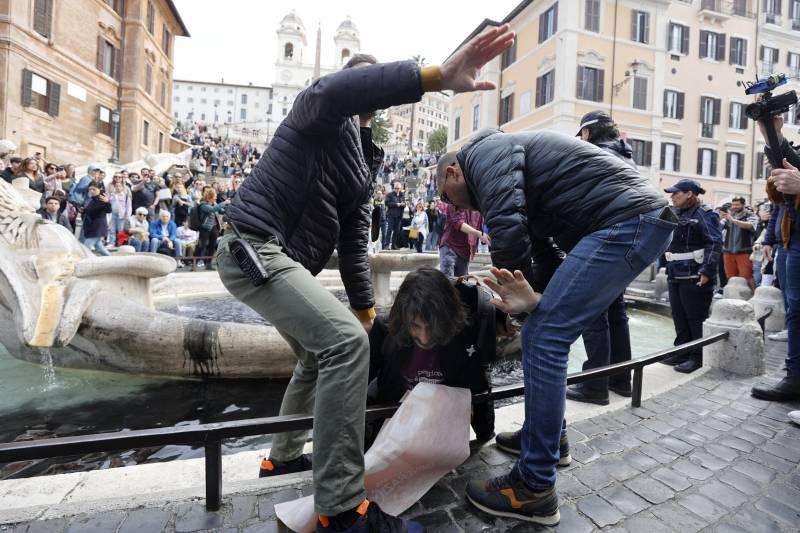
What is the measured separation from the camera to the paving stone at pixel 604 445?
8.99 feet

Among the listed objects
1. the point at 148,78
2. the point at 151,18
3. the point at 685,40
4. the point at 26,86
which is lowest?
the point at 26,86

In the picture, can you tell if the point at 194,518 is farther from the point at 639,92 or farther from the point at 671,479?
the point at 639,92

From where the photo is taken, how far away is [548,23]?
27.7 meters

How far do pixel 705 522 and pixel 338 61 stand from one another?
113m

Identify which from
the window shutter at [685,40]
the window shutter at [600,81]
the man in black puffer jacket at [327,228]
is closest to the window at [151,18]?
the window shutter at [600,81]

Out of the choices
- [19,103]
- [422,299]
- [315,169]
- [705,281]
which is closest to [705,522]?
[422,299]

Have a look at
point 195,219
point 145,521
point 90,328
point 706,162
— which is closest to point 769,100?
point 145,521

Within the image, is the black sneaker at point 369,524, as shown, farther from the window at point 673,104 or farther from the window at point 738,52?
the window at point 738,52

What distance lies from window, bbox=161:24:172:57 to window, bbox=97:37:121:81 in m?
6.72

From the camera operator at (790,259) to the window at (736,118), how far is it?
32106mm

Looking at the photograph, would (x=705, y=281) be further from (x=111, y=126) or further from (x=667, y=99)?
(x=111, y=126)

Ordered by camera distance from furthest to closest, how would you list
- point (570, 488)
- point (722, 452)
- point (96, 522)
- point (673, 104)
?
point (673, 104) < point (722, 452) < point (570, 488) < point (96, 522)

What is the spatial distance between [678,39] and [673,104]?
3.87m

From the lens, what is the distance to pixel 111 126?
91.8 feet
